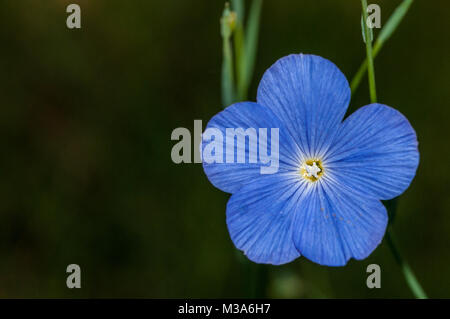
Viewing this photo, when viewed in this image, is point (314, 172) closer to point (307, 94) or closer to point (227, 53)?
point (307, 94)

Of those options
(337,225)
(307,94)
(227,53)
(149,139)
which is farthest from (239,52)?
(149,139)

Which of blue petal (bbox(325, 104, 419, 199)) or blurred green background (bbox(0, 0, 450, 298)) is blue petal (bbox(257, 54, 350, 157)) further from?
blurred green background (bbox(0, 0, 450, 298))

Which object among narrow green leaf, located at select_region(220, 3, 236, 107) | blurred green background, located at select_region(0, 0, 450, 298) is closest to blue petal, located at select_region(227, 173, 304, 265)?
narrow green leaf, located at select_region(220, 3, 236, 107)

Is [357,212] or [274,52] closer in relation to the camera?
[357,212]

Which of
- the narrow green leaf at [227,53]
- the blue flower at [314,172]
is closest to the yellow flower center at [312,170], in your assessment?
the blue flower at [314,172]

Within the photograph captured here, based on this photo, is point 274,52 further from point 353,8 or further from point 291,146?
point 291,146

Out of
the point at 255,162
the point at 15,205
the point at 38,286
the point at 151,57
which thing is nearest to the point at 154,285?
the point at 38,286

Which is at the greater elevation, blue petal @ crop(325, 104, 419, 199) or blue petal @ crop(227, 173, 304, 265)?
blue petal @ crop(325, 104, 419, 199)
